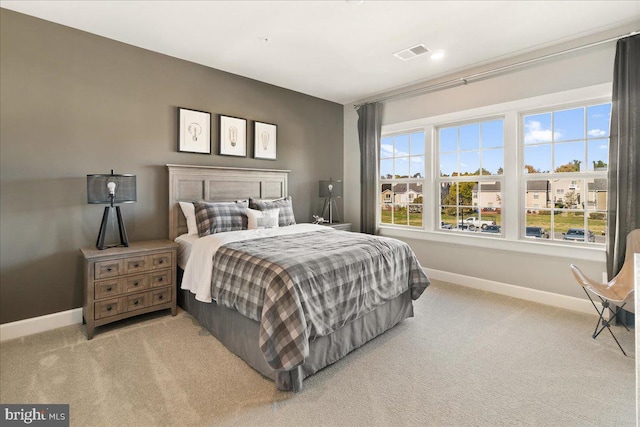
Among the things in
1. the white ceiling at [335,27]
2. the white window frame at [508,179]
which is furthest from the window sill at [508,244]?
the white ceiling at [335,27]

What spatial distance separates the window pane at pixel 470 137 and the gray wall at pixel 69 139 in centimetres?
320

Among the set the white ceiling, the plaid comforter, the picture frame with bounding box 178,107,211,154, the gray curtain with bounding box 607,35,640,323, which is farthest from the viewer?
the picture frame with bounding box 178,107,211,154

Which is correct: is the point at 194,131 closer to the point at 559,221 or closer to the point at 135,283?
the point at 135,283

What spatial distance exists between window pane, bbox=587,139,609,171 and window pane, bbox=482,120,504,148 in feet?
2.69

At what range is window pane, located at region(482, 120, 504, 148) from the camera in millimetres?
3725

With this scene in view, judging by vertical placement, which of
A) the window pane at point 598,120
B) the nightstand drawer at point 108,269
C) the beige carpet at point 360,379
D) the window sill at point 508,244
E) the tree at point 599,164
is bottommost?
the beige carpet at point 360,379

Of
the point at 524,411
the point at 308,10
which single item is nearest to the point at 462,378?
the point at 524,411

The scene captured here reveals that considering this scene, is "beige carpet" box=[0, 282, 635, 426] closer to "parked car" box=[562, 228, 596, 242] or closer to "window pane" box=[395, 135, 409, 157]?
"parked car" box=[562, 228, 596, 242]

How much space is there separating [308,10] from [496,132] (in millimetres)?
2615

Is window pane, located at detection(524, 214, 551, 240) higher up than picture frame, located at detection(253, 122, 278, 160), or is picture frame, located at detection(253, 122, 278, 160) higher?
picture frame, located at detection(253, 122, 278, 160)

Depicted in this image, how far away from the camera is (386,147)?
4941 millimetres

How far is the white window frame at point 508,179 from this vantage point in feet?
10.1

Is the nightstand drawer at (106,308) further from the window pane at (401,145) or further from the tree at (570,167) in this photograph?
the tree at (570,167)

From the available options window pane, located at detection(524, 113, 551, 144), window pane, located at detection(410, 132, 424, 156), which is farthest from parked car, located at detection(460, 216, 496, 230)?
window pane, located at detection(410, 132, 424, 156)
